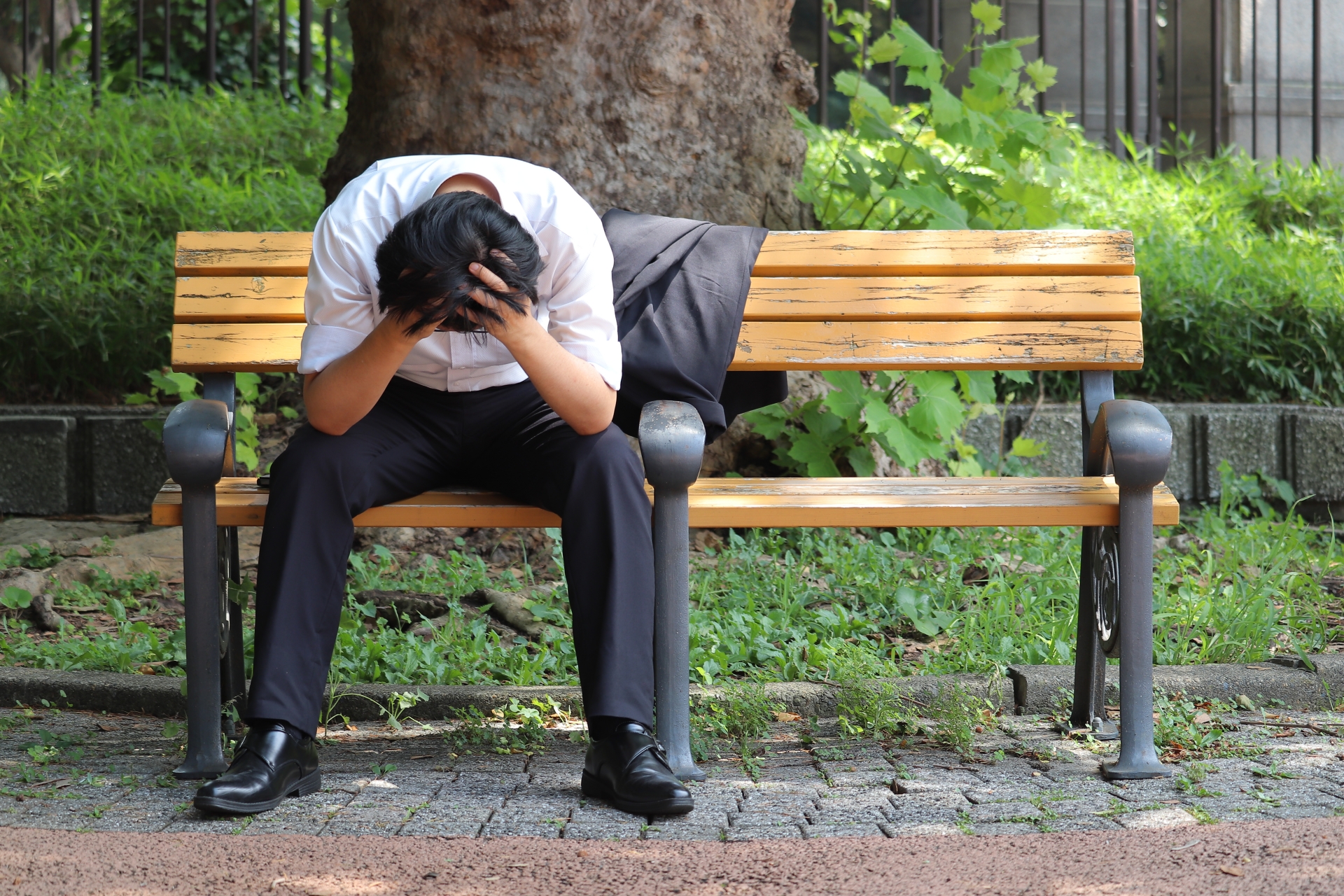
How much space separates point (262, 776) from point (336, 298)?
0.91 m

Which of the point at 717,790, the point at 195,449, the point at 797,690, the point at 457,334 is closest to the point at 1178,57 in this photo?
the point at 797,690

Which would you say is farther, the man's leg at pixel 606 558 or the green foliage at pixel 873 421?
the green foliage at pixel 873 421

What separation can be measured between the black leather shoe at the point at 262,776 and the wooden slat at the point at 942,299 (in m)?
1.47

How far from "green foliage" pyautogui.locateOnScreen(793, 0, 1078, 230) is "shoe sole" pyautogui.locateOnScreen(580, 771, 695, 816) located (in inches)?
94.4

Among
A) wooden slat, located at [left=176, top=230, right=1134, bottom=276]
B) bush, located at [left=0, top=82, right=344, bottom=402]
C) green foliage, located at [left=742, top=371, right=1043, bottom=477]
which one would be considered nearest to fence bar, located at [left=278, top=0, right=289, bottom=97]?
bush, located at [left=0, top=82, right=344, bottom=402]

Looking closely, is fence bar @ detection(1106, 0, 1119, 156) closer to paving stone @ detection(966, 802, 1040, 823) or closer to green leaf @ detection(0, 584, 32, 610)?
paving stone @ detection(966, 802, 1040, 823)

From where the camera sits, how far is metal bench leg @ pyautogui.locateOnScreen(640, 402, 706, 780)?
2.41 m

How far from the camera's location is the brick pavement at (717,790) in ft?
7.15

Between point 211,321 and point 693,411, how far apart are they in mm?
1245

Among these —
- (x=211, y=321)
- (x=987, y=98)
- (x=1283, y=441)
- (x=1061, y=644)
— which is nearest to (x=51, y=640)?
(x=211, y=321)

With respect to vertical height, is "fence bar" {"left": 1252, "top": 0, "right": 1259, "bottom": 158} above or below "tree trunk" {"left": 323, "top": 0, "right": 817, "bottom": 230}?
above

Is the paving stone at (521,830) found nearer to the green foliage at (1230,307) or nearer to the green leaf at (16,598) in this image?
the green leaf at (16,598)

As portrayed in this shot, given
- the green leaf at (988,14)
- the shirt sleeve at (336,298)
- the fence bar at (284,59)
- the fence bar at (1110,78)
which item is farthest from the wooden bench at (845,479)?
the fence bar at (284,59)

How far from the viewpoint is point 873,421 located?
13.0 ft
